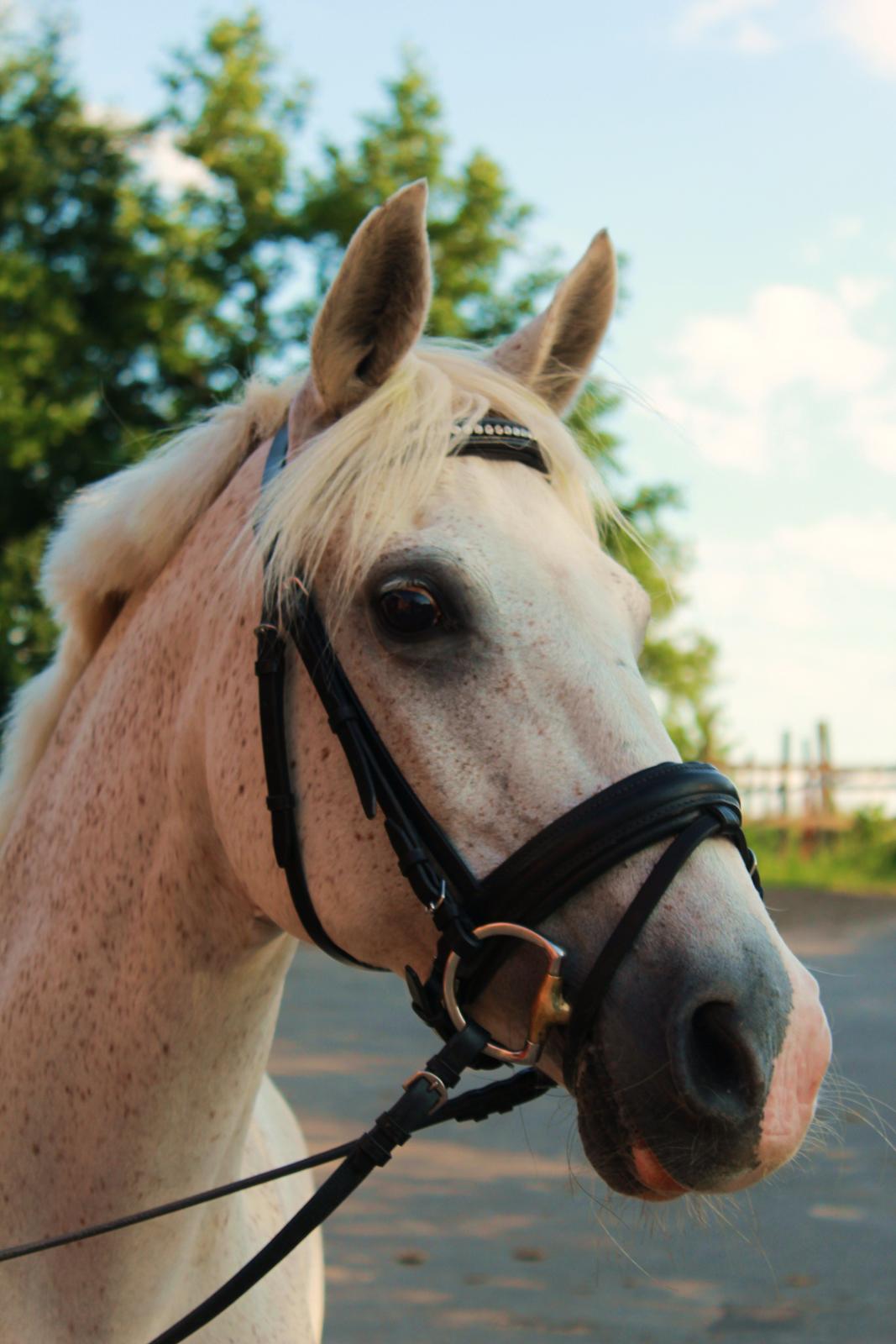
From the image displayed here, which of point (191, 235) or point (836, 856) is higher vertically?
point (191, 235)

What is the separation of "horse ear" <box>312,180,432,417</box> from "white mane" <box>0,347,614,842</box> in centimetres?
7

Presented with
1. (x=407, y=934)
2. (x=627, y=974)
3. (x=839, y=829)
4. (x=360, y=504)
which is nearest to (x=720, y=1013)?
(x=627, y=974)

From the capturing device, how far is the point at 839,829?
20.7 m

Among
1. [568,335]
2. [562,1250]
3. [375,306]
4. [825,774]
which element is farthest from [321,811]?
[825,774]

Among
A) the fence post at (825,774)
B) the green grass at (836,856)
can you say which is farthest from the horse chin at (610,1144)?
the fence post at (825,774)

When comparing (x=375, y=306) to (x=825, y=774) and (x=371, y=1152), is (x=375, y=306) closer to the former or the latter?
(x=371, y=1152)

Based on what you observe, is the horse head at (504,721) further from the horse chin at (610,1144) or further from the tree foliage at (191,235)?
the tree foliage at (191,235)

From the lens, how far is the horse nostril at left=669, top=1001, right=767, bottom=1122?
156 cm

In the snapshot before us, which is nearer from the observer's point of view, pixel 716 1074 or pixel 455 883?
pixel 716 1074

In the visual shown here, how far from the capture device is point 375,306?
2.10 m

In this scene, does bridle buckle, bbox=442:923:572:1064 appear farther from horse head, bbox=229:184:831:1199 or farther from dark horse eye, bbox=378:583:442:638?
dark horse eye, bbox=378:583:442:638

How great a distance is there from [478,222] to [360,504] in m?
24.6

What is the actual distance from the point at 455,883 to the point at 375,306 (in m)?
0.99

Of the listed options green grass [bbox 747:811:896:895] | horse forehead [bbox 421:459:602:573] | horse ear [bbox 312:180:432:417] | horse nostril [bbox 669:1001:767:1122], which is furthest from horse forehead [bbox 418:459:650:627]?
green grass [bbox 747:811:896:895]
